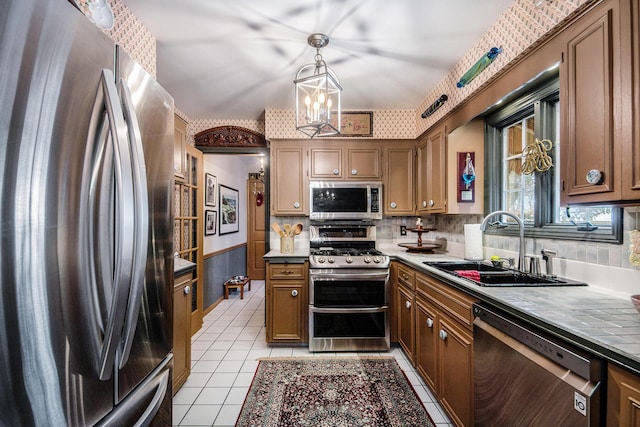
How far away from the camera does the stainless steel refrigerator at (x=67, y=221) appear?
604 millimetres

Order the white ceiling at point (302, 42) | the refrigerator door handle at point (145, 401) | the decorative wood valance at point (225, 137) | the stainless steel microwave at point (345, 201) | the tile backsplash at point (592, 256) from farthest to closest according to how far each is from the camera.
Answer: the decorative wood valance at point (225, 137) → the stainless steel microwave at point (345, 201) → the white ceiling at point (302, 42) → the tile backsplash at point (592, 256) → the refrigerator door handle at point (145, 401)

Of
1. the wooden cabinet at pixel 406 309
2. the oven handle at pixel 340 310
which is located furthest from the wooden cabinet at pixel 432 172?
the oven handle at pixel 340 310

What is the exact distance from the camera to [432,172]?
2869mm

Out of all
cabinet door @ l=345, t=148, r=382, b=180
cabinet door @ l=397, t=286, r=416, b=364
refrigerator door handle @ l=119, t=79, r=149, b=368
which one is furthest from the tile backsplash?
refrigerator door handle @ l=119, t=79, r=149, b=368

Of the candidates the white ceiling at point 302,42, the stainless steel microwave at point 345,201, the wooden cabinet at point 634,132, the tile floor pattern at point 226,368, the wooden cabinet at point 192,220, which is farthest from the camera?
the stainless steel microwave at point 345,201

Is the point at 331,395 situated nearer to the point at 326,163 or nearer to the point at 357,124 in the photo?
the point at 326,163

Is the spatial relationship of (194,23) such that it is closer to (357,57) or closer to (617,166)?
(357,57)

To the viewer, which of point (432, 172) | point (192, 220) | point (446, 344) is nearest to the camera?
point (446, 344)

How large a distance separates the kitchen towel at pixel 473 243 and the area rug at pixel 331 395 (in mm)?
1098

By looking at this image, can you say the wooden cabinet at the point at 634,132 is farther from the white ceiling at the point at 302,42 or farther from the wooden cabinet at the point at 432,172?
the wooden cabinet at the point at 432,172

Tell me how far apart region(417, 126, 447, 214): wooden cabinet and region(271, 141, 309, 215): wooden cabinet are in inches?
48.5

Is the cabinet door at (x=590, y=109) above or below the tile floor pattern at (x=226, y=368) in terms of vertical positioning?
above

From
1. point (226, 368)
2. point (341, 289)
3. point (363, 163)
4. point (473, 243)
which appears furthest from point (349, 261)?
point (226, 368)

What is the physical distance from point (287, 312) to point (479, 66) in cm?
249
